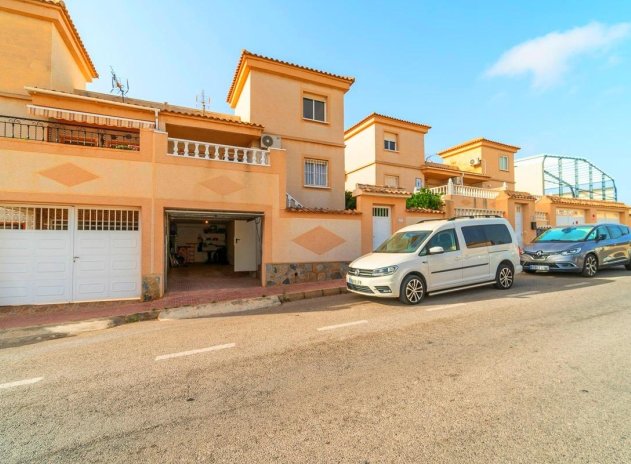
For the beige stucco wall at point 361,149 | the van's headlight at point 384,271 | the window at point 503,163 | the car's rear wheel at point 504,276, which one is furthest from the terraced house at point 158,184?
the window at point 503,163

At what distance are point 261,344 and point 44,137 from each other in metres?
11.0

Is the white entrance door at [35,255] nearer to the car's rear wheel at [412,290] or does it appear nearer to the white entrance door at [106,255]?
the white entrance door at [106,255]

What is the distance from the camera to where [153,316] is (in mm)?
7160

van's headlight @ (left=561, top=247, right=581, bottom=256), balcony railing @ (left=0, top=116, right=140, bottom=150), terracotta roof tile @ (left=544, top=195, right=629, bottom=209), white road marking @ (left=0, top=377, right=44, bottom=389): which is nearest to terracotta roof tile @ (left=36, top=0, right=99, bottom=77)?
balcony railing @ (left=0, top=116, right=140, bottom=150)

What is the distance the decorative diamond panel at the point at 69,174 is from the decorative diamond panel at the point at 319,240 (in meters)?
6.12

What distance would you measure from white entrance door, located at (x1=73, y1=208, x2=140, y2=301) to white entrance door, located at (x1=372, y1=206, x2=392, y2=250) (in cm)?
826

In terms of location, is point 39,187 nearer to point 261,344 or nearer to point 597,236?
point 261,344

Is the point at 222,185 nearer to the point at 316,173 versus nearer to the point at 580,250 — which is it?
the point at 316,173

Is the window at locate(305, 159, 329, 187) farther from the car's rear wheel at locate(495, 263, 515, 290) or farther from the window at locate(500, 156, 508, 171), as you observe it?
the window at locate(500, 156, 508, 171)

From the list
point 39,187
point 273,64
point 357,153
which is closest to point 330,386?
point 39,187

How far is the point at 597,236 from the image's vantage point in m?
10.4

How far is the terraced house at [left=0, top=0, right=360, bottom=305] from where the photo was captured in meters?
7.82

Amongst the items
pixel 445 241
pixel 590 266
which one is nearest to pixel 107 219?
pixel 445 241

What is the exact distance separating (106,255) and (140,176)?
2410mm
